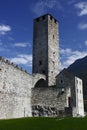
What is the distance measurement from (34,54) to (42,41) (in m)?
3.45

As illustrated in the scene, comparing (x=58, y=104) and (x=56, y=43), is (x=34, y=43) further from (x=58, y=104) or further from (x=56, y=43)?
(x=58, y=104)

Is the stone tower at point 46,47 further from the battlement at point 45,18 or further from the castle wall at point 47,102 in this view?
the castle wall at point 47,102

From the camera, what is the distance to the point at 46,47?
5972cm

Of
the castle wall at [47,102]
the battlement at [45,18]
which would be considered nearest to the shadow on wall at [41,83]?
the castle wall at [47,102]

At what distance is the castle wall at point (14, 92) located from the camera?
4131cm

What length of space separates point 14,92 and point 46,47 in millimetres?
18365

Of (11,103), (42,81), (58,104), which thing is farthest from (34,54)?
(11,103)

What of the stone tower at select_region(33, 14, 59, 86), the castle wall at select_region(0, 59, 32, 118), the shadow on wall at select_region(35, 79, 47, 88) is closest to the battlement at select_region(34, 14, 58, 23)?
the stone tower at select_region(33, 14, 59, 86)

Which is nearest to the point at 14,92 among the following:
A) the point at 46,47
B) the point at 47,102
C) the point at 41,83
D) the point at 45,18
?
the point at 47,102

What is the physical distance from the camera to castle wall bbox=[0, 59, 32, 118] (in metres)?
41.3

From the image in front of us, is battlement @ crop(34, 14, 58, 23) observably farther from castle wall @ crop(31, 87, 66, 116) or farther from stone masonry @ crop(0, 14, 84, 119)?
castle wall @ crop(31, 87, 66, 116)

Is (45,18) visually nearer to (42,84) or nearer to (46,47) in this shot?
(46,47)

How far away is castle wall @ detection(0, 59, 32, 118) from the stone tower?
30.8 ft

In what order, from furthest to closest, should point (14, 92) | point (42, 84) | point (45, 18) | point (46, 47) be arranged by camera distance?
point (45, 18) → point (46, 47) → point (42, 84) → point (14, 92)
